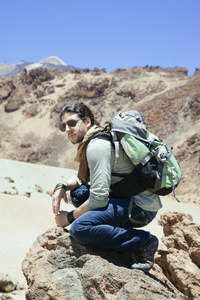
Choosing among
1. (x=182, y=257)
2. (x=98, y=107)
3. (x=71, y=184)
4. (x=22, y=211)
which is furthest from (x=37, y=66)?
(x=71, y=184)

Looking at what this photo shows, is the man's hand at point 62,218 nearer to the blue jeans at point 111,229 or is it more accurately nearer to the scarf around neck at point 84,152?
the blue jeans at point 111,229

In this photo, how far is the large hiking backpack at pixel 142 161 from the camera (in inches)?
111

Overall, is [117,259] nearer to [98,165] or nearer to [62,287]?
[62,287]

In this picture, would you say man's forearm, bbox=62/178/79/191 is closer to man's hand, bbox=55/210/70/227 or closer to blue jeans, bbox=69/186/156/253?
man's hand, bbox=55/210/70/227

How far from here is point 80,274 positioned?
2.84 meters

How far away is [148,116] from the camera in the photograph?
99.9 feet

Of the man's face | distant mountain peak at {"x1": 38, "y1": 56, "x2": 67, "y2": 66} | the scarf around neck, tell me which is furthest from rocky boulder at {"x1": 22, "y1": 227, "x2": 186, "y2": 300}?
distant mountain peak at {"x1": 38, "y1": 56, "x2": 67, "y2": 66}

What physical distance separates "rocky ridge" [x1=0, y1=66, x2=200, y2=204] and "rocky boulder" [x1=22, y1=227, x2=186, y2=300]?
61.7 ft

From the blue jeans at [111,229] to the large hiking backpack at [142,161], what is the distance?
0.50 feet

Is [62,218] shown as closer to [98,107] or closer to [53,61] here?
[98,107]

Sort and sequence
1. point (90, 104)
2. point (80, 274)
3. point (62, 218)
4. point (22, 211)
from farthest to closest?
Result: point (90, 104) < point (22, 211) < point (62, 218) < point (80, 274)

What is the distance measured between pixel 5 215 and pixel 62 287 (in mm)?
6519

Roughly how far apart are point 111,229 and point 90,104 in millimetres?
35434

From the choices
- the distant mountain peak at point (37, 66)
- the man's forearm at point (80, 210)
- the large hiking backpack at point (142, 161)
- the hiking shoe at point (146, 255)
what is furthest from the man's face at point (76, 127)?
the distant mountain peak at point (37, 66)
